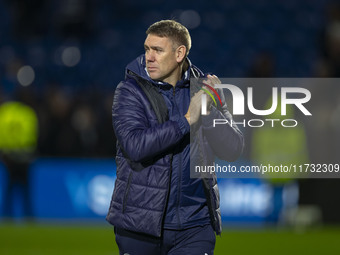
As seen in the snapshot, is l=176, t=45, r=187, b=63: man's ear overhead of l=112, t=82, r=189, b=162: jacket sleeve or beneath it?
overhead

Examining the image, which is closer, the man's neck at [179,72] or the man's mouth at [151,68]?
the man's mouth at [151,68]

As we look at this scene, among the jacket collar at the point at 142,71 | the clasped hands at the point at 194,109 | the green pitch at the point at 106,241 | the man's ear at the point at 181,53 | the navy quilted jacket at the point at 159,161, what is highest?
the man's ear at the point at 181,53

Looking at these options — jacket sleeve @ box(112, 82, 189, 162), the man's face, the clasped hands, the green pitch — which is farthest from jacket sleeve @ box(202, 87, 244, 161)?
the green pitch

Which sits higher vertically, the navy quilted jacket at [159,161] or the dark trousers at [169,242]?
the navy quilted jacket at [159,161]

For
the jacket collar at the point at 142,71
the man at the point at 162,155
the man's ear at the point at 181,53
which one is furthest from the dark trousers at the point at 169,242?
the man's ear at the point at 181,53

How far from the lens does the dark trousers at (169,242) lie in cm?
362

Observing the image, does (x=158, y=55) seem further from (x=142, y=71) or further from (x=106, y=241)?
(x=106, y=241)

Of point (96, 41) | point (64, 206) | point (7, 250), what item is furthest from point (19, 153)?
point (96, 41)

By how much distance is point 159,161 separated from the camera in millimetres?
3584

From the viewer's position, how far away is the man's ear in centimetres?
373

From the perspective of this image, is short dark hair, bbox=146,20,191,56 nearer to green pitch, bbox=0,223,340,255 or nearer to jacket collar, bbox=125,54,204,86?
jacket collar, bbox=125,54,204,86

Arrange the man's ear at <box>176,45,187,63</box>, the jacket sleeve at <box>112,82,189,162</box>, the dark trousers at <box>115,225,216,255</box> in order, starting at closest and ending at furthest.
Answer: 1. the jacket sleeve at <box>112,82,189,162</box>
2. the dark trousers at <box>115,225,216,255</box>
3. the man's ear at <box>176,45,187,63</box>

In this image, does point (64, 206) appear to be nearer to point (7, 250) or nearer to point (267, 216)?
point (7, 250)

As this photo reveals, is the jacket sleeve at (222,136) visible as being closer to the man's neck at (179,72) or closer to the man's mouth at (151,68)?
the man's neck at (179,72)
